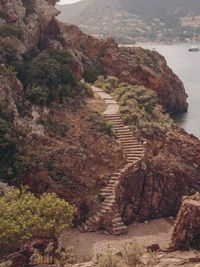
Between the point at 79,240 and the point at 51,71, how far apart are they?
12651 mm

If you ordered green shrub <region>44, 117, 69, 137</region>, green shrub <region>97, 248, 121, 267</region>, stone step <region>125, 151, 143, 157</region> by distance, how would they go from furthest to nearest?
stone step <region>125, 151, 143, 157</region> → green shrub <region>44, 117, 69, 137</region> → green shrub <region>97, 248, 121, 267</region>

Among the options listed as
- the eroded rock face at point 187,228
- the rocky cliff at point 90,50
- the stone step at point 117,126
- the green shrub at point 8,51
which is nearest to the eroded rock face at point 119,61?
the rocky cliff at point 90,50

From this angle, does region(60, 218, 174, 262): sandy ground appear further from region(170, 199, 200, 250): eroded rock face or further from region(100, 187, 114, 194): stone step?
region(100, 187, 114, 194): stone step

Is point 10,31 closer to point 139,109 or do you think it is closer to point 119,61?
point 139,109

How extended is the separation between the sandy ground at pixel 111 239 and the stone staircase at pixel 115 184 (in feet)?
1.74

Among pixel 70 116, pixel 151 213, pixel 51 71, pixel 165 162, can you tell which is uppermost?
pixel 51 71

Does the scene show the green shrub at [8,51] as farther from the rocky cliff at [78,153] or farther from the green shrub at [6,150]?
the green shrub at [6,150]

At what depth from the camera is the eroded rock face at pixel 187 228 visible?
72.8 ft

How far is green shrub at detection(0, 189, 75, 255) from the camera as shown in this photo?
1862 cm

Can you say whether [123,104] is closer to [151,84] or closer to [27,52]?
[27,52]

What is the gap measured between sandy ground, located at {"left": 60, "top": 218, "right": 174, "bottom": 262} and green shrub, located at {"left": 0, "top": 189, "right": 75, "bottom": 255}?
12.9 feet

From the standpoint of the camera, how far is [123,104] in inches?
1475

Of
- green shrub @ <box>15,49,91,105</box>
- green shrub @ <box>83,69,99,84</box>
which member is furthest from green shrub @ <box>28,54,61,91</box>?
green shrub @ <box>83,69,99,84</box>

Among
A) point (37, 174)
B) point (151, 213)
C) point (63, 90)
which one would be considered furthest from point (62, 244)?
point (63, 90)
